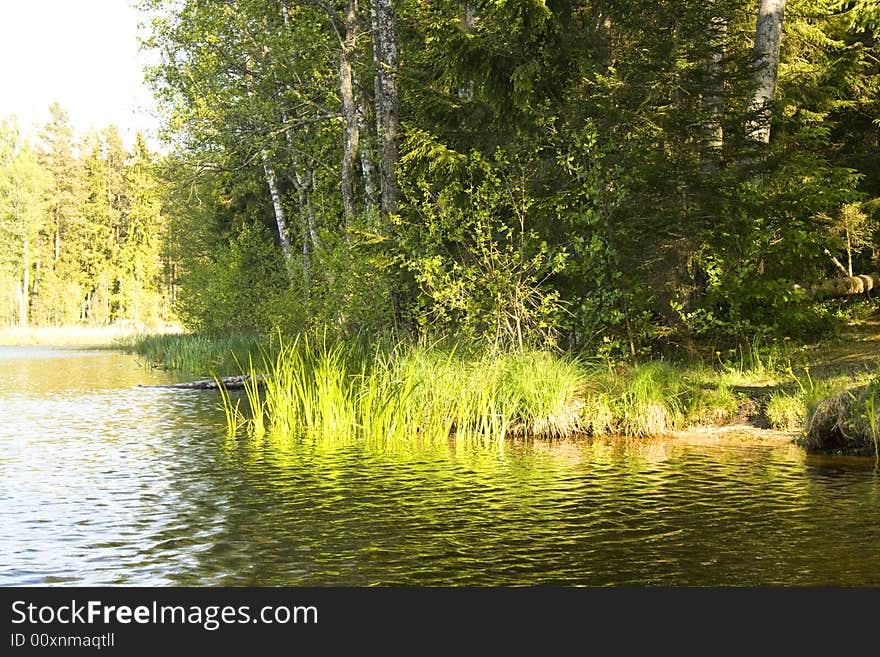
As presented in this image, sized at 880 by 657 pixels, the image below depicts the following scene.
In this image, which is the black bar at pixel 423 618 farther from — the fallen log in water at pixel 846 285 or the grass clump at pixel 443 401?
the fallen log in water at pixel 846 285

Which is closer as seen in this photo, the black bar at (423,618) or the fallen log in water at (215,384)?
the black bar at (423,618)

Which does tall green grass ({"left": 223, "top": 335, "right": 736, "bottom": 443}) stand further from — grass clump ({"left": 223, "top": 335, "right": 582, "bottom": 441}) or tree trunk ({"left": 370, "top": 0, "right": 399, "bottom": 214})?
tree trunk ({"left": 370, "top": 0, "right": 399, "bottom": 214})

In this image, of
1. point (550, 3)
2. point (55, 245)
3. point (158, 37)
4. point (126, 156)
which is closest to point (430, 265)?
point (550, 3)

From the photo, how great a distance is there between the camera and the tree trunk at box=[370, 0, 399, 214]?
1789 centimetres

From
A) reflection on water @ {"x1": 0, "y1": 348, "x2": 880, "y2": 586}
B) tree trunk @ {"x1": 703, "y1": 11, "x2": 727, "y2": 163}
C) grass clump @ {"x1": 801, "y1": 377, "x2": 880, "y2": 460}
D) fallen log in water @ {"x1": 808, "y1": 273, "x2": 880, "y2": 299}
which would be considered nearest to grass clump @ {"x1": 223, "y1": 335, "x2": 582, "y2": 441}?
reflection on water @ {"x1": 0, "y1": 348, "x2": 880, "y2": 586}

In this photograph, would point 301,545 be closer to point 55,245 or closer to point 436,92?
point 436,92

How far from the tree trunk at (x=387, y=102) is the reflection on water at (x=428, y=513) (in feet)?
21.0

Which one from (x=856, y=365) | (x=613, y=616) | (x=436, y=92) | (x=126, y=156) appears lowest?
(x=613, y=616)

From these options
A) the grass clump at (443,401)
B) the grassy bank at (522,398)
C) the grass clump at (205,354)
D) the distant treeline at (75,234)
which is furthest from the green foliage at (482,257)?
the distant treeline at (75,234)

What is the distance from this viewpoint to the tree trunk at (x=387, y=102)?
58.7 feet

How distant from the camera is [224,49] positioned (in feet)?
90.2

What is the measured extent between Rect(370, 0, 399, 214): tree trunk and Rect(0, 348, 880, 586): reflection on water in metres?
6.39

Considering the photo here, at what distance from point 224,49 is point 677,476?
21.4 meters

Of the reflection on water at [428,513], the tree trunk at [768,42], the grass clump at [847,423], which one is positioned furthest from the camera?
the tree trunk at [768,42]
